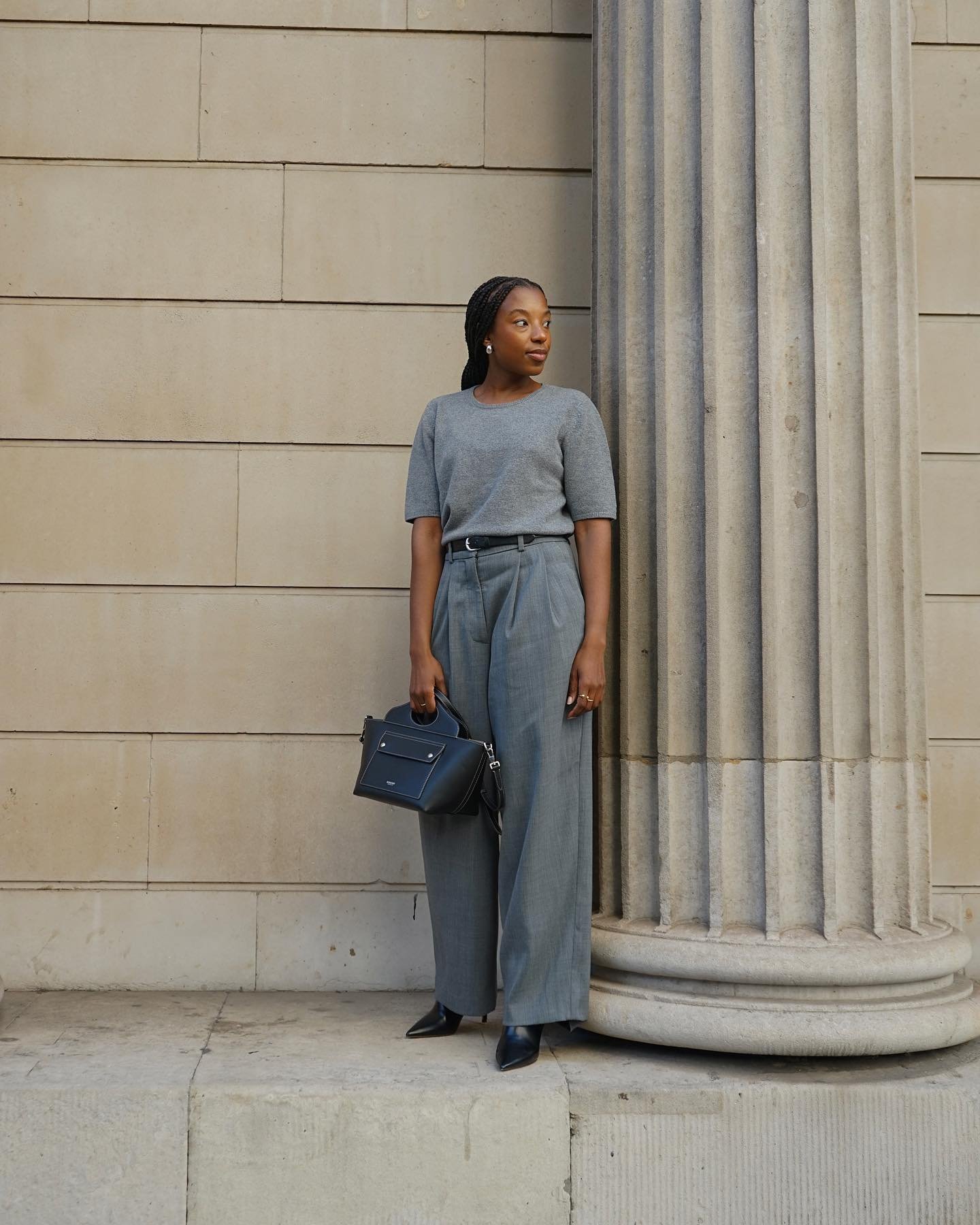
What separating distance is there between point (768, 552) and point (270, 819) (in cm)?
229

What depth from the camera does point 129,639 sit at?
485 cm

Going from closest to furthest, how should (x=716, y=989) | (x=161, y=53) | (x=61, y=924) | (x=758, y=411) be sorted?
(x=716, y=989) → (x=758, y=411) → (x=61, y=924) → (x=161, y=53)

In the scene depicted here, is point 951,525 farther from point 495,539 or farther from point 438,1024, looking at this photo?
point 438,1024

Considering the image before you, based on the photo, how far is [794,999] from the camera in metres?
3.48

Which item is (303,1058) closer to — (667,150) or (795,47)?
(667,150)

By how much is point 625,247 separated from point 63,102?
2559 millimetres

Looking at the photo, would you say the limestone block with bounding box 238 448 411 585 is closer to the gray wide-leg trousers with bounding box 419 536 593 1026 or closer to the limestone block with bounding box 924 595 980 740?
the gray wide-leg trousers with bounding box 419 536 593 1026

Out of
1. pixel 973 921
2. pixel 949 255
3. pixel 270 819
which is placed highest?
pixel 949 255

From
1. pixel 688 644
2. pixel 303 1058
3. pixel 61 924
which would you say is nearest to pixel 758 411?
pixel 688 644

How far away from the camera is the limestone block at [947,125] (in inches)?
196

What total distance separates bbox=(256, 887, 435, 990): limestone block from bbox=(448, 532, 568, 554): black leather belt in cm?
166

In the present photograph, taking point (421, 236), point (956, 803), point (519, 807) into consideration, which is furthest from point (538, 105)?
point (956, 803)

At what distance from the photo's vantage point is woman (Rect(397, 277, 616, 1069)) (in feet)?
11.9

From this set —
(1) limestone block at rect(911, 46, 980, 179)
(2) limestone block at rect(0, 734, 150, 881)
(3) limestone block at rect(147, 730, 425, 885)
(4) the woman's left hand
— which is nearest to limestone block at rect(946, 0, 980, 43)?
(1) limestone block at rect(911, 46, 980, 179)
